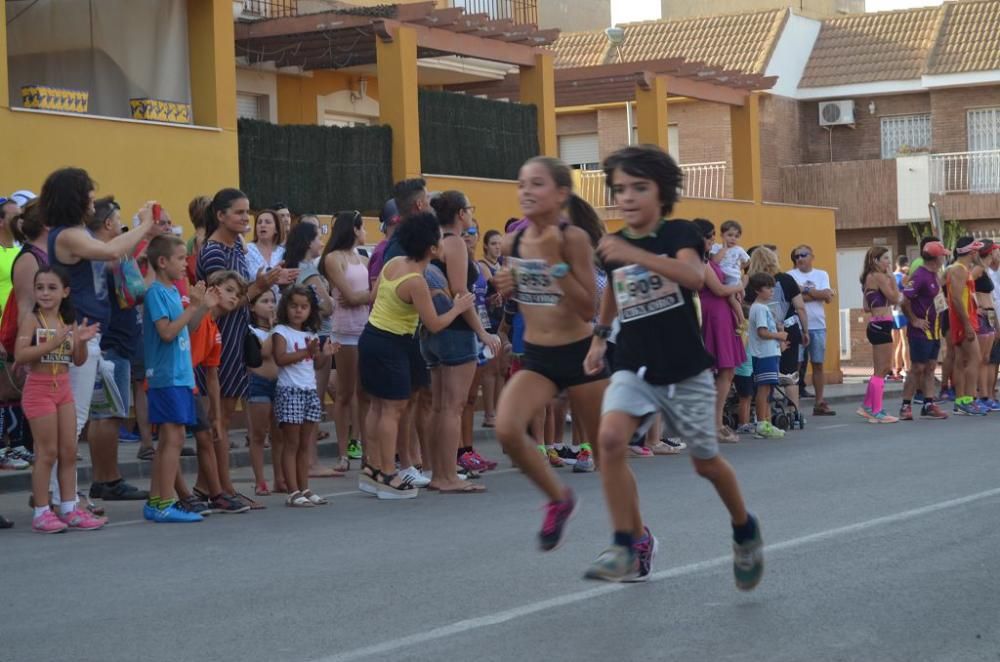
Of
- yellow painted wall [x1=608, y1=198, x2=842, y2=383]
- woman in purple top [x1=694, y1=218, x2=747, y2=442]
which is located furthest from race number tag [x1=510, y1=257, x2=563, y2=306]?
yellow painted wall [x1=608, y1=198, x2=842, y2=383]

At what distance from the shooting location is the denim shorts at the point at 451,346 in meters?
12.1

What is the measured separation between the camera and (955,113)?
1763 inches

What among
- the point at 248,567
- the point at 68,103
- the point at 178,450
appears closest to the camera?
the point at 248,567

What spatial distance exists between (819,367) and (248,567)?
521 inches

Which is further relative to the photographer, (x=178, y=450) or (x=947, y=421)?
(x=947, y=421)

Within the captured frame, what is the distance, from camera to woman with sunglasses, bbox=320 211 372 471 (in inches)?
530

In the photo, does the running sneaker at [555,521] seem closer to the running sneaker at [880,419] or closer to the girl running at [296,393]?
the girl running at [296,393]

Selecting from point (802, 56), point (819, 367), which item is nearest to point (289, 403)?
point (819, 367)

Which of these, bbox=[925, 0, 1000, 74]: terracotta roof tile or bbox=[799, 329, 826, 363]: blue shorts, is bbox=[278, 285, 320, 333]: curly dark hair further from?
bbox=[925, 0, 1000, 74]: terracotta roof tile

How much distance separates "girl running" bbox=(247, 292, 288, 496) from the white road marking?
4.26 meters

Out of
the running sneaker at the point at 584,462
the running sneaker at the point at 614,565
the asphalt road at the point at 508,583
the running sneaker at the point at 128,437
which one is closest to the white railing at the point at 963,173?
the running sneaker at the point at 128,437

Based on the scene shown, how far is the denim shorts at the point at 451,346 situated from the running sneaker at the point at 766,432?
584 cm

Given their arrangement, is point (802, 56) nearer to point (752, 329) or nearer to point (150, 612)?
point (752, 329)

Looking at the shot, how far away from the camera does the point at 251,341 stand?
11633 millimetres
